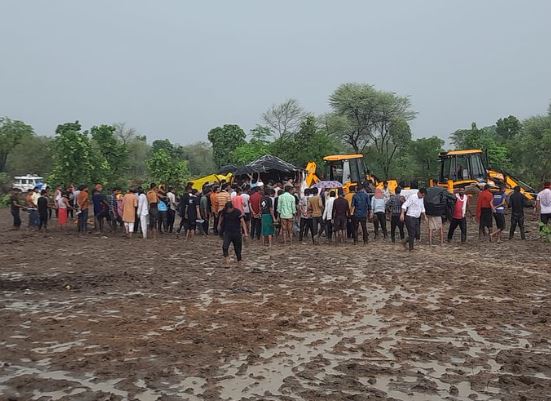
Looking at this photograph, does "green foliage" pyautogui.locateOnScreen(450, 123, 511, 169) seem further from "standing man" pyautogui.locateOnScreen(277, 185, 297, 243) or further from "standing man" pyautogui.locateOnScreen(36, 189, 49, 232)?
"standing man" pyautogui.locateOnScreen(36, 189, 49, 232)

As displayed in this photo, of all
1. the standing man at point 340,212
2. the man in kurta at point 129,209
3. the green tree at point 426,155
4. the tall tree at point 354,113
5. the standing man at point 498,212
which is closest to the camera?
the standing man at point 340,212

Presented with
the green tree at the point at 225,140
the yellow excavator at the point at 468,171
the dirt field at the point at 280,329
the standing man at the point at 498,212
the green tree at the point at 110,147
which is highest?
the green tree at the point at 225,140

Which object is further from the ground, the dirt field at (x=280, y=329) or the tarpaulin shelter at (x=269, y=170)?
the tarpaulin shelter at (x=269, y=170)

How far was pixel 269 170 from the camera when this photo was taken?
2698 cm

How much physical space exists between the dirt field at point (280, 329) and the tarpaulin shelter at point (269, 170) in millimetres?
13641

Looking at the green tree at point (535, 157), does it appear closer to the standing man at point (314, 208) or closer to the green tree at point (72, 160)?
the standing man at point (314, 208)

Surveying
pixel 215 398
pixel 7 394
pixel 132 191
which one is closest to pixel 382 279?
pixel 215 398

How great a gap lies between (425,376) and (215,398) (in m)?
2.01

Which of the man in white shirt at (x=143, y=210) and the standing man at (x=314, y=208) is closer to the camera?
the standing man at (x=314, y=208)

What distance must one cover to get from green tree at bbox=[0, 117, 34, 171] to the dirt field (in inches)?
1828

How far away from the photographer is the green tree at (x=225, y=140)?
184ft

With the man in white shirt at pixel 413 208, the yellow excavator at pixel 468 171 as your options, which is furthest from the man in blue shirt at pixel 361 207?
the yellow excavator at pixel 468 171

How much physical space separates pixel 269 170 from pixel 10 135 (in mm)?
38365

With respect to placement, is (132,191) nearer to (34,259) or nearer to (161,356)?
(34,259)
